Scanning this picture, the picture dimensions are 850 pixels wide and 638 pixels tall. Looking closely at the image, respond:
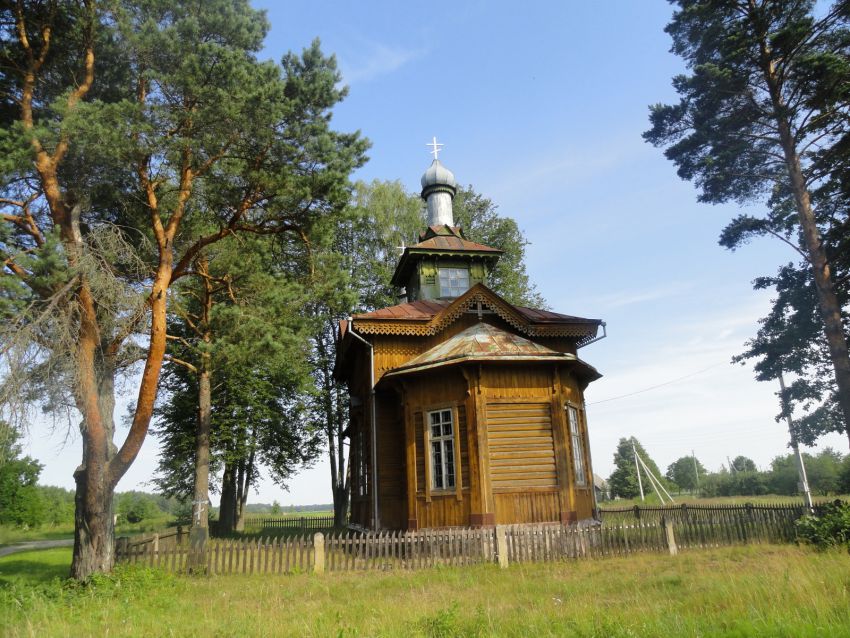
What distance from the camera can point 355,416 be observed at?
19.2m

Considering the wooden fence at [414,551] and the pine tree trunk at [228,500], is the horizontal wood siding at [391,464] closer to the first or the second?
the wooden fence at [414,551]

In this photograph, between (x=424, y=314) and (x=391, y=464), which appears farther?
(x=424, y=314)

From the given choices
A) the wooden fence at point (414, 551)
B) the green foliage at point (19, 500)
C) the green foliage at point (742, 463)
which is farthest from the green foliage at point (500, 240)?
the green foliage at point (742, 463)

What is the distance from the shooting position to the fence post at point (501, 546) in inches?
438

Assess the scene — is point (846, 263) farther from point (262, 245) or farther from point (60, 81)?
point (60, 81)

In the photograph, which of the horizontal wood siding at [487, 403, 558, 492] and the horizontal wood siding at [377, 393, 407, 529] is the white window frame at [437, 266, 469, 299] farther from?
the horizontal wood siding at [487, 403, 558, 492]

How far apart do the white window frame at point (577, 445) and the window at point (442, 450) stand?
305cm

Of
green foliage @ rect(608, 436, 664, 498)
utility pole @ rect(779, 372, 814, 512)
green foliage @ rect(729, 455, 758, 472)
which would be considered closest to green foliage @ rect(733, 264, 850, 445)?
utility pole @ rect(779, 372, 814, 512)

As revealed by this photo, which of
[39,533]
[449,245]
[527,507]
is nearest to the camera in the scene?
[527,507]

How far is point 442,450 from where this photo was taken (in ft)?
45.3

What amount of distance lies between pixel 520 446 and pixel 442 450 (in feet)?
6.32

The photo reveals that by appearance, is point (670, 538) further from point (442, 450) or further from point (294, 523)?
point (294, 523)

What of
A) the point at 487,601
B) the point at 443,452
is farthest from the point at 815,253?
the point at 487,601

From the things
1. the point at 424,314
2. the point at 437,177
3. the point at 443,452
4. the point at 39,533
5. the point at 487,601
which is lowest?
the point at 39,533
